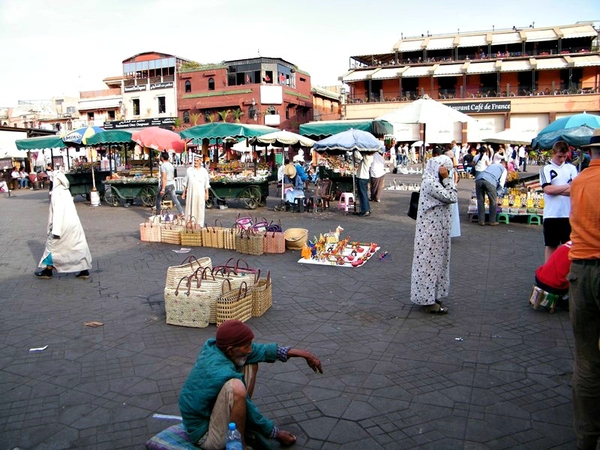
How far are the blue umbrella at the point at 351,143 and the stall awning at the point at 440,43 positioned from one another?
35157 millimetres

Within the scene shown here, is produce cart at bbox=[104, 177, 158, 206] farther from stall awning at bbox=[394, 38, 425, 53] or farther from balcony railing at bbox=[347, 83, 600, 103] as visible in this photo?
stall awning at bbox=[394, 38, 425, 53]

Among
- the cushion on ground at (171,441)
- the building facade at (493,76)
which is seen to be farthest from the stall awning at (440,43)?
the cushion on ground at (171,441)

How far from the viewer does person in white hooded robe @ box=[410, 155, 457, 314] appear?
Answer: 19.0 feet

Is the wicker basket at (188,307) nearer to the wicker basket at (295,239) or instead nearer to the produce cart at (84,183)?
the wicker basket at (295,239)

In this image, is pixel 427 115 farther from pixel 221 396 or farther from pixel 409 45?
pixel 409 45

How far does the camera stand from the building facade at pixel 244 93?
46031 millimetres

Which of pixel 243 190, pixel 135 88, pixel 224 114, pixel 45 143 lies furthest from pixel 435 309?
pixel 135 88

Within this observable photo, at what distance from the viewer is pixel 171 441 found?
3.19 meters

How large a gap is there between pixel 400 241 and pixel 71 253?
6084 millimetres

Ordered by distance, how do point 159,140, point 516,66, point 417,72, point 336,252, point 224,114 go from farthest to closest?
point 224,114
point 417,72
point 516,66
point 159,140
point 336,252

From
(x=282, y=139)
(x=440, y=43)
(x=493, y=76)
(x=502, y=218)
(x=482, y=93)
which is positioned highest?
(x=440, y=43)

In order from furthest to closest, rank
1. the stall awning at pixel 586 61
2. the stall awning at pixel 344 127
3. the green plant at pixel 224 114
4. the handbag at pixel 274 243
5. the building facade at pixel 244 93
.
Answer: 1. the green plant at pixel 224 114
2. the building facade at pixel 244 93
3. the stall awning at pixel 586 61
4. the stall awning at pixel 344 127
5. the handbag at pixel 274 243

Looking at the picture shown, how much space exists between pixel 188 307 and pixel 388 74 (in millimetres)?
41670

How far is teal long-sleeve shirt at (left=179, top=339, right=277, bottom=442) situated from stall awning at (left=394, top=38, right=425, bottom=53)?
4641 cm
